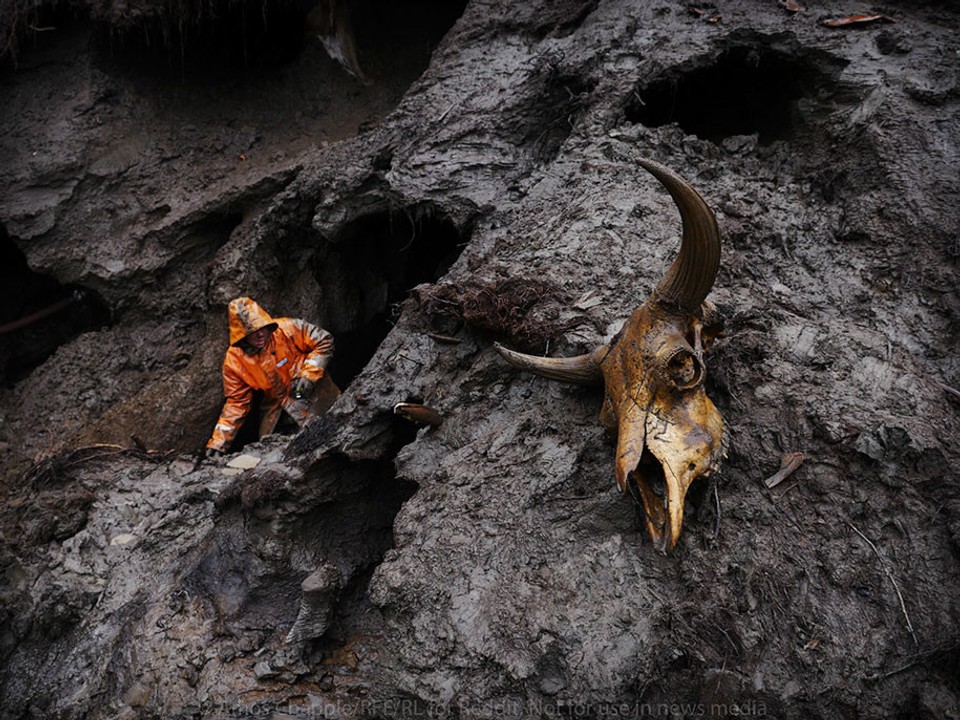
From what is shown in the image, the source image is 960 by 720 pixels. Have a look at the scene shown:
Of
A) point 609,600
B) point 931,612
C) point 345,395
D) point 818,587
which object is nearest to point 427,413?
point 345,395

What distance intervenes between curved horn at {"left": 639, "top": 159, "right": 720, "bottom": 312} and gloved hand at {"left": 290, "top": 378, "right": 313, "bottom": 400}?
3.64 meters

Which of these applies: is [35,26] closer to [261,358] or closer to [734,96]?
[261,358]

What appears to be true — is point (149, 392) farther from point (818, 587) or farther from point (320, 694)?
point (818, 587)

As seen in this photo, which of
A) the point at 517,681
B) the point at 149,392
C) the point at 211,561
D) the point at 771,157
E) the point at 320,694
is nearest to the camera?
the point at 517,681

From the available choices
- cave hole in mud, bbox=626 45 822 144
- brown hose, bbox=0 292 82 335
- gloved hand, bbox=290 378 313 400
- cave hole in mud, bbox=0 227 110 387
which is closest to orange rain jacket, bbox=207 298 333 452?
gloved hand, bbox=290 378 313 400

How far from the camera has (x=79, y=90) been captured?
25.2 feet

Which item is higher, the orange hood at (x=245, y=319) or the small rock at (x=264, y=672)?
the orange hood at (x=245, y=319)

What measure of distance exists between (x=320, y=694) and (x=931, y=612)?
9.84 feet

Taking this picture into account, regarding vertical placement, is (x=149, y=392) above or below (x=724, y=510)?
below

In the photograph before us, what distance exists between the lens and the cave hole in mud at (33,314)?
25.1 feet

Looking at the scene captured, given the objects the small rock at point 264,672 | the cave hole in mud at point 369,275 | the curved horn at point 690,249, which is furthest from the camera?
the cave hole in mud at point 369,275

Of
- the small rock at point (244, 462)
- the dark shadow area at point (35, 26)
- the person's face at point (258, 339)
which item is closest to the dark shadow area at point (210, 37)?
the dark shadow area at point (35, 26)

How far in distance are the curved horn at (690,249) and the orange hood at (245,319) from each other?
13.4 feet

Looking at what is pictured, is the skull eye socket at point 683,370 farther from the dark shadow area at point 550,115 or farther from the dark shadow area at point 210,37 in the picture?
the dark shadow area at point 210,37
